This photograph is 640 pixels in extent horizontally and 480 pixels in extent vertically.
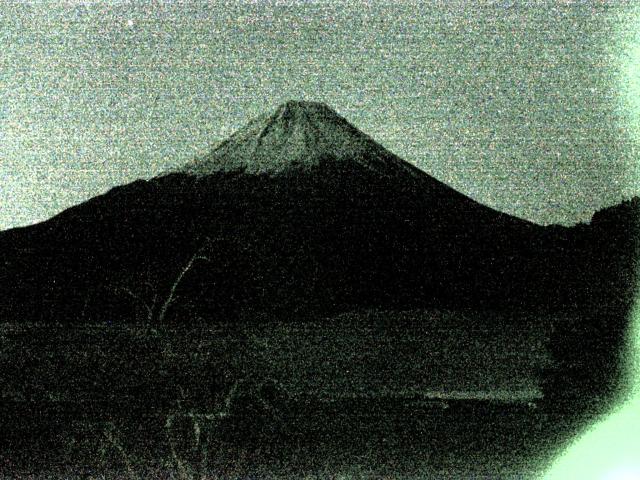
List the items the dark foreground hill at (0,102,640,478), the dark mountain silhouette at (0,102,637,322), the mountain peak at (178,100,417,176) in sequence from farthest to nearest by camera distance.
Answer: the mountain peak at (178,100,417,176), the dark mountain silhouette at (0,102,637,322), the dark foreground hill at (0,102,640,478)

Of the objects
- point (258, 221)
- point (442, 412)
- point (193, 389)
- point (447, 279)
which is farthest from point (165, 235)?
point (442, 412)

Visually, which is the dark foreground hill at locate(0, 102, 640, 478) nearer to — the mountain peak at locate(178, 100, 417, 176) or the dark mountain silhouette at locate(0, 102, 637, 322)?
the dark mountain silhouette at locate(0, 102, 637, 322)

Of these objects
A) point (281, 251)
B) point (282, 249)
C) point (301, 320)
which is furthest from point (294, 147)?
point (301, 320)

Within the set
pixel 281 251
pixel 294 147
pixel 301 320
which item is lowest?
pixel 301 320

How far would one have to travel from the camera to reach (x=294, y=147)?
6412 centimetres

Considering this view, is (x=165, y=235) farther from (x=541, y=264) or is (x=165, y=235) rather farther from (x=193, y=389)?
(x=193, y=389)

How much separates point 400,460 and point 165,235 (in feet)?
120

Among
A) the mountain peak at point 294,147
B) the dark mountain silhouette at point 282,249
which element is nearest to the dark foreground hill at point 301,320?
the dark mountain silhouette at point 282,249

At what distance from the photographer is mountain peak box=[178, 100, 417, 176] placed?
6188 centimetres

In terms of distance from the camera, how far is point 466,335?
34.6 m

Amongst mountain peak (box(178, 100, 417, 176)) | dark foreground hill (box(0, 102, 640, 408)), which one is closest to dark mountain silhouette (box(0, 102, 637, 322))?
dark foreground hill (box(0, 102, 640, 408))

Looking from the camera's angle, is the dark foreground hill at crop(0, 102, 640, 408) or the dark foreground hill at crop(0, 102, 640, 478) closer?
the dark foreground hill at crop(0, 102, 640, 478)

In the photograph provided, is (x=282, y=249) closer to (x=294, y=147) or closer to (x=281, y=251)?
(x=281, y=251)

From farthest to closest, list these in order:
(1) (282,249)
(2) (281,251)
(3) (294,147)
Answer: (3) (294,147), (1) (282,249), (2) (281,251)
